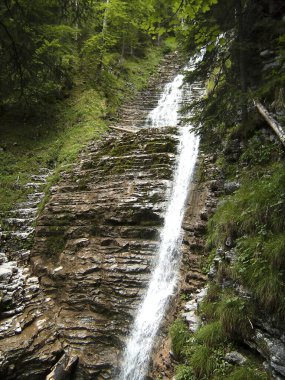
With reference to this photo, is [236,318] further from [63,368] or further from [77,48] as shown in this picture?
[77,48]

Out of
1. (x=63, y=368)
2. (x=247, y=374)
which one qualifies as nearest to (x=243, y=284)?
(x=247, y=374)

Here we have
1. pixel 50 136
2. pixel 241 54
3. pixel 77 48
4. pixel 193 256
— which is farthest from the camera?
pixel 77 48

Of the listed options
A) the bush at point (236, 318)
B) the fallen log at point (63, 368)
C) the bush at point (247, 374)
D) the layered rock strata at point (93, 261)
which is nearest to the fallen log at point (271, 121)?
the bush at point (236, 318)

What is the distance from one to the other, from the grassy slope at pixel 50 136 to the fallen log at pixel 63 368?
5.93 metres

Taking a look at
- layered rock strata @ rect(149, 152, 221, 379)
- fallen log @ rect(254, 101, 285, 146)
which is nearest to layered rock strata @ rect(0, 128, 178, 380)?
layered rock strata @ rect(149, 152, 221, 379)

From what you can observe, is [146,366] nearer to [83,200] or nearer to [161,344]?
[161,344]

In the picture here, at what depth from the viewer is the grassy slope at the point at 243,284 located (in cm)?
489

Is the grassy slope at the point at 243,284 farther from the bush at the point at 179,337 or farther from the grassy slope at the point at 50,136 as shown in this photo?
the grassy slope at the point at 50,136

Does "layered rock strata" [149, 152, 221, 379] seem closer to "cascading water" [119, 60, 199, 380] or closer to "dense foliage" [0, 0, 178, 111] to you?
"cascading water" [119, 60, 199, 380]

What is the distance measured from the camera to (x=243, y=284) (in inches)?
215

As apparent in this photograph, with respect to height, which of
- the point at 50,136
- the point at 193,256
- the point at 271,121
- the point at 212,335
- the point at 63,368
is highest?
the point at 50,136

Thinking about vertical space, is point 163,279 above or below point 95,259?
below

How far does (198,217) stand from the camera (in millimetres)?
8766

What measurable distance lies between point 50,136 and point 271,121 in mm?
11510
